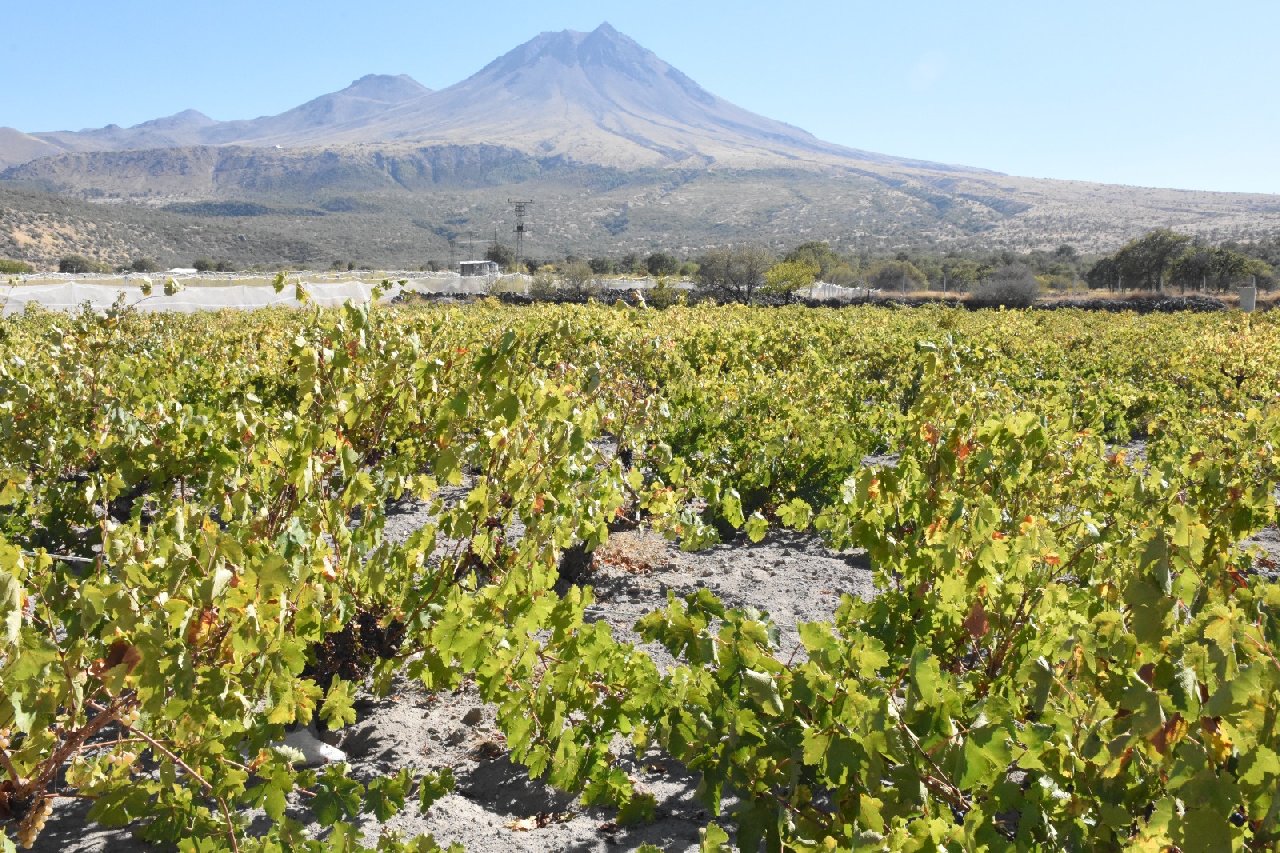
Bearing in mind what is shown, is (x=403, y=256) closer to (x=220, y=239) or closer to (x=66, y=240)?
(x=220, y=239)

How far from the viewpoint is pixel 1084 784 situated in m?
1.81

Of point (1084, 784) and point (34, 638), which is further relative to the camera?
point (1084, 784)

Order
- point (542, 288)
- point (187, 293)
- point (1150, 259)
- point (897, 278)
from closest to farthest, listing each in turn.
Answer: point (187, 293) → point (542, 288) → point (1150, 259) → point (897, 278)

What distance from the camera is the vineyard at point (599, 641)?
171 centimetres

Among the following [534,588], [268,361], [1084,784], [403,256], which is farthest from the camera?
[403,256]

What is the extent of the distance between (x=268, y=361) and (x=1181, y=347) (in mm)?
12876

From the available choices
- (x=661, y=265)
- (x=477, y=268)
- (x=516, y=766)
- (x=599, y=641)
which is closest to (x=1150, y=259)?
(x=661, y=265)

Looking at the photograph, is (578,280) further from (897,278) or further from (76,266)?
(76,266)

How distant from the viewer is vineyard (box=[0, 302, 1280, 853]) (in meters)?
1.71

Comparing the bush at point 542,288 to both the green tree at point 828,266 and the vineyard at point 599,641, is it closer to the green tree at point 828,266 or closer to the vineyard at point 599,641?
the green tree at point 828,266

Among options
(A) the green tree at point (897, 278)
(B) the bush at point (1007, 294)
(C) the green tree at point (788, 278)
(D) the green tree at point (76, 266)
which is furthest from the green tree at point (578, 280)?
(D) the green tree at point (76, 266)

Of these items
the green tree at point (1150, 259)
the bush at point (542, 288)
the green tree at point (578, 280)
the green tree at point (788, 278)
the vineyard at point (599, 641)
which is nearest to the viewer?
the vineyard at point (599, 641)

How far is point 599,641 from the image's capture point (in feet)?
7.90

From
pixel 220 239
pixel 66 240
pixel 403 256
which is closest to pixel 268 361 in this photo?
pixel 66 240
